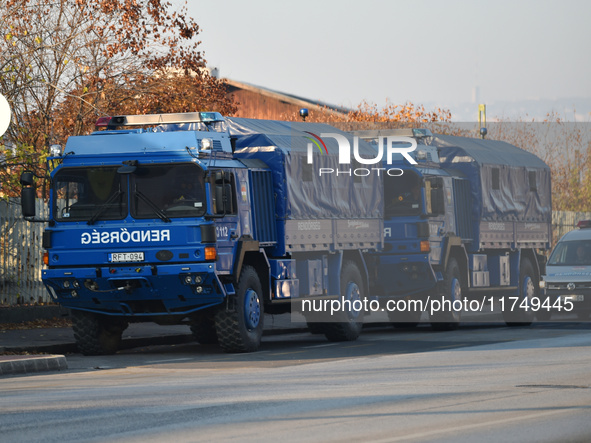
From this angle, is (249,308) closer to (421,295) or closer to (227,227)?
(227,227)

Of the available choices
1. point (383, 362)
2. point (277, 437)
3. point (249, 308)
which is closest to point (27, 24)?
point (249, 308)

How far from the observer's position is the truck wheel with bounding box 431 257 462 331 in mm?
23531

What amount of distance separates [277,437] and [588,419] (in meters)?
2.83

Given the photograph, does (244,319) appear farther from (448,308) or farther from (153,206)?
(448,308)

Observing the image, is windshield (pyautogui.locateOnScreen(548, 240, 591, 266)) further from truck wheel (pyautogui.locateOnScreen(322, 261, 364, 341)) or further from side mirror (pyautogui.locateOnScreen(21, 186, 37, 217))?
side mirror (pyautogui.locateOnScreen(21, 186, 37, 217))

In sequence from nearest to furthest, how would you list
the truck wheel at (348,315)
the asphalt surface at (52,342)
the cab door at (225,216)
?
the asphalt surface at (52,342)
the cab door at (225,216)
the truck wheel at (348,315)

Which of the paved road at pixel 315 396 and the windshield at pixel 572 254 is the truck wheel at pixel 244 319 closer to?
the paved road at pixel 315 396

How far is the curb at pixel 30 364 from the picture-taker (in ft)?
47.8

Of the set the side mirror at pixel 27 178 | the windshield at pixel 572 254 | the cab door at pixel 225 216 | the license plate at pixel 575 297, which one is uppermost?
the side mirror at pixel 27 178

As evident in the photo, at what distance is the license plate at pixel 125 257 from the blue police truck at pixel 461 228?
21.8 ft

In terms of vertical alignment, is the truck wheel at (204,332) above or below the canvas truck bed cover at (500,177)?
below

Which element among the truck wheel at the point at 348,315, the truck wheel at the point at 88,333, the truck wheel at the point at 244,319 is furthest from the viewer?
the truck wheel at the point at 348,315

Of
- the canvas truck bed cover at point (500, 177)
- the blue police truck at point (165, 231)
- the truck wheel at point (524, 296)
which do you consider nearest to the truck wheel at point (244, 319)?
the blue police truck at point (165, 231)

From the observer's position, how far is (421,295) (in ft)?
77.0
